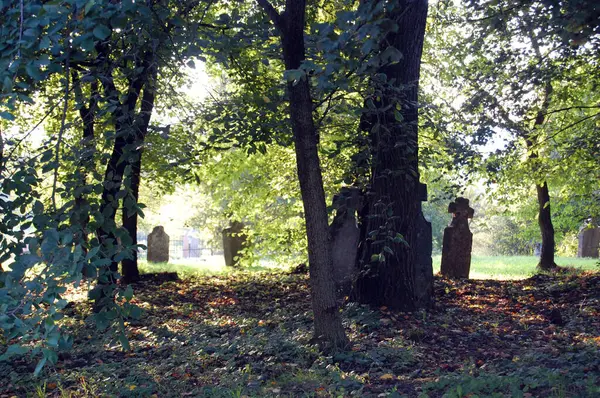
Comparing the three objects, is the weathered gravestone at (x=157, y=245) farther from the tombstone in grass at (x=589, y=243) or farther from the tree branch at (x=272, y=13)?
the tombstone in grass at (x=589, y=243)

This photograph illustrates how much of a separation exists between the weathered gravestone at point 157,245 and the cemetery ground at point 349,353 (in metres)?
9.42

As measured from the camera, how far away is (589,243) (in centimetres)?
2186

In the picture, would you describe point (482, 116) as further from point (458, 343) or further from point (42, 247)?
point (42, 247)

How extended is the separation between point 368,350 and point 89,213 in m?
3.36

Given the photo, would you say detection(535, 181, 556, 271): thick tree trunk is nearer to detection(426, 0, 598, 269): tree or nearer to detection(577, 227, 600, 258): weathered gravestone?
detection(426, 0, 598, 269): tree

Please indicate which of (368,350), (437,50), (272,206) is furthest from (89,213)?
(437,50)

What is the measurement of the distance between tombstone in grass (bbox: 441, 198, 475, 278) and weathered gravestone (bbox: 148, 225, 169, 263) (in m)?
10.3

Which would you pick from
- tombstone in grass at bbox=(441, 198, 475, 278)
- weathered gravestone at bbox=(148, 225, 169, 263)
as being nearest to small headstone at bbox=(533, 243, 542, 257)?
tombstone in grass at bbox=(441, 198, 475, 278)

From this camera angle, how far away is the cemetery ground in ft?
16.2

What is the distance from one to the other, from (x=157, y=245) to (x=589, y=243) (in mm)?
16302

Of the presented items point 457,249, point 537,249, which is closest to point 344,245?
point 457,249

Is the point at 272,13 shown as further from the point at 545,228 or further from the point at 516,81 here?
the point at 545,228

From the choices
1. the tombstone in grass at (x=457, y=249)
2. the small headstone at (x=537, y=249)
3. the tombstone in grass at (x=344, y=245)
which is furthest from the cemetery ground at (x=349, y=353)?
the small headstone at (x=537, y=249)

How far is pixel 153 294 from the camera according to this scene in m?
11.5
